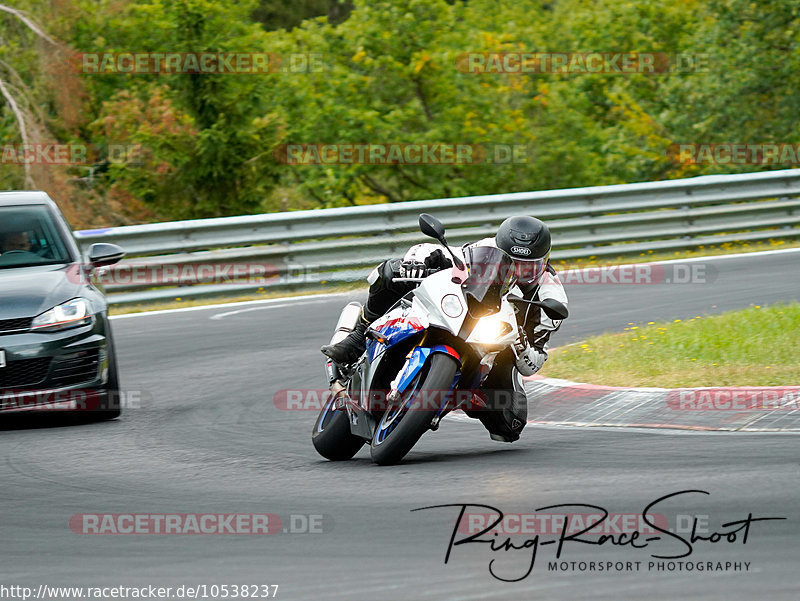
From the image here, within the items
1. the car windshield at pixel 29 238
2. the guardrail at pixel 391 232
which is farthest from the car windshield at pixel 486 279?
the guardrail at pixel 391 232

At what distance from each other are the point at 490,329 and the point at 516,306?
0.49 m

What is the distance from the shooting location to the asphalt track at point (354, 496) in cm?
509

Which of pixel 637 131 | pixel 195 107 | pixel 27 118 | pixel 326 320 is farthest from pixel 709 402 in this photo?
pixel 637 131

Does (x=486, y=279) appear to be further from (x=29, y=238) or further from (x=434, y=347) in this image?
(x=29, y=238)

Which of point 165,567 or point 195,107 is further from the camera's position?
point 195,107

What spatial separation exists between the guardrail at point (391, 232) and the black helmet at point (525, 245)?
940 centimetres

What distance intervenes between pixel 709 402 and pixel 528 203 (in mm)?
9151

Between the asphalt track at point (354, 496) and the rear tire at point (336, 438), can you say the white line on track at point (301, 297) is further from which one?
the rear tire at point (336, 438)

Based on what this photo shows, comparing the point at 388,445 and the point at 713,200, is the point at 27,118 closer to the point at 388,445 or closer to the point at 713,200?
the point at 713,200

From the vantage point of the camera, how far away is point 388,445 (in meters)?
6.97

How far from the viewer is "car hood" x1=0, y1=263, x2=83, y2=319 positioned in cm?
908

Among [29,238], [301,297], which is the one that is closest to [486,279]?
[29,238]

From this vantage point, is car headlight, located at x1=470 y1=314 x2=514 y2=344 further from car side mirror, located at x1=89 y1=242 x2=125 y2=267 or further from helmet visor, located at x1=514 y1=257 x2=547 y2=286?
car side mirror, located at x1=89 y1=242 x2=125 y2=267

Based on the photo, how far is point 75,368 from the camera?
925cm
